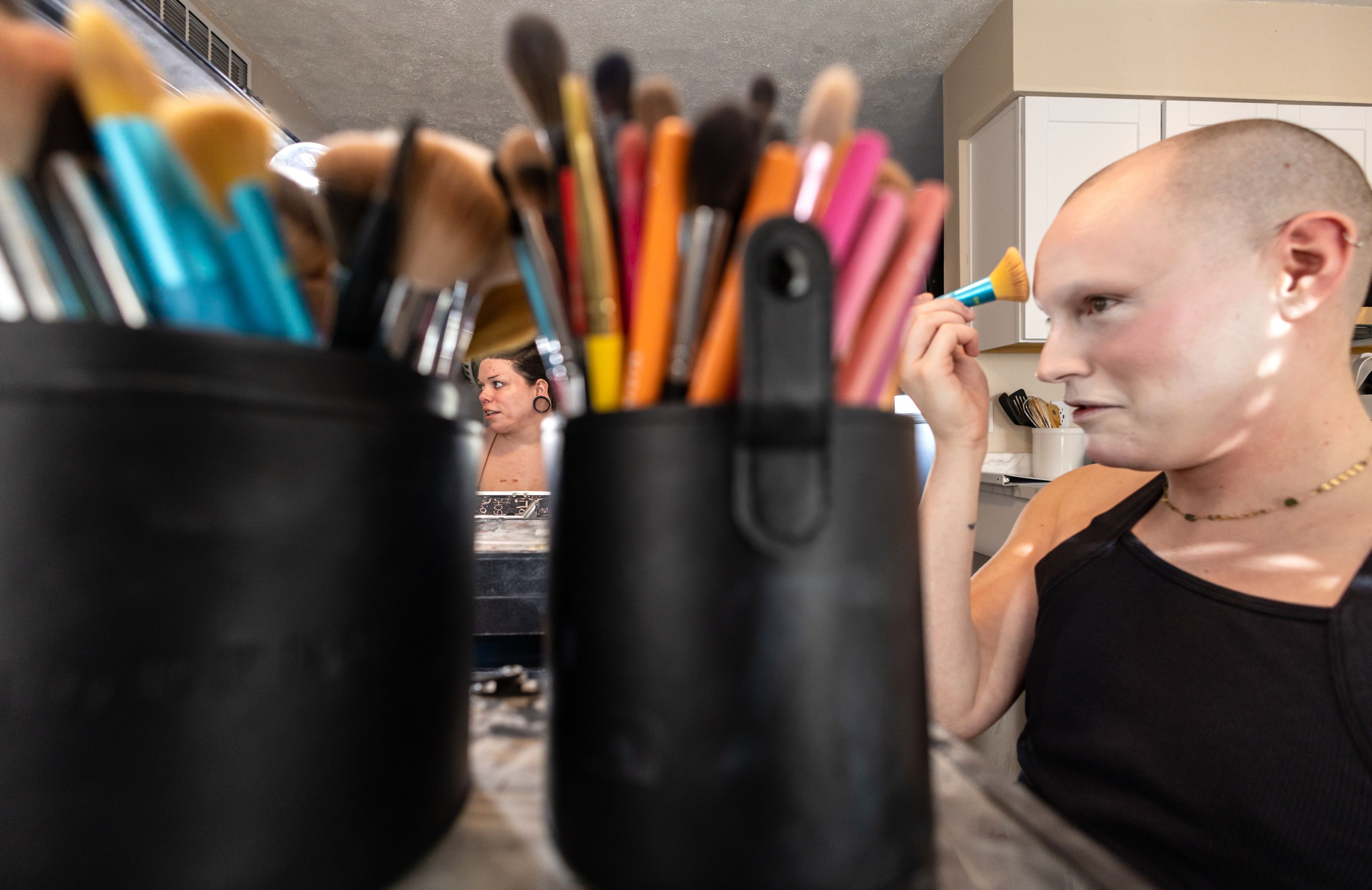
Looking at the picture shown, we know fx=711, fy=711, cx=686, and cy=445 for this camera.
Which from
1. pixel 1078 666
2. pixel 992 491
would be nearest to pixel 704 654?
pixel 1078 666

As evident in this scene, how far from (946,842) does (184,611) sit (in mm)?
254

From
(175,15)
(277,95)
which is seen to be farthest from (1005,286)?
(277,95)

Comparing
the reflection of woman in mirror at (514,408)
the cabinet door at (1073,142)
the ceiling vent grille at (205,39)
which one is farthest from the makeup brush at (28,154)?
the cabinet door at (1073,142)

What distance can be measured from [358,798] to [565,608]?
0.26 feet

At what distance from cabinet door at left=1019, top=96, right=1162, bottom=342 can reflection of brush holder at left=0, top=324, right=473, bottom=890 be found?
8.98 ft

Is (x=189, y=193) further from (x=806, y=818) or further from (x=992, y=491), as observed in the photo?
(x=992, y=491)

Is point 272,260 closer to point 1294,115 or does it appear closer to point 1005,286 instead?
point 1005,286

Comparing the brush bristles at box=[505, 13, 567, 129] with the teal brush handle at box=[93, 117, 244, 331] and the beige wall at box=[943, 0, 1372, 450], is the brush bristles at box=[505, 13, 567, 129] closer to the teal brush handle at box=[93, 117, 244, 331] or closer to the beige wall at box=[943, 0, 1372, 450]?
the teal brush handle at box=[93, 117, 244, 331]

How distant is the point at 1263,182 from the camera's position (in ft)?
2.15

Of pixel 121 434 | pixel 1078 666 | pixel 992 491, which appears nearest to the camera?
pixel 121 434

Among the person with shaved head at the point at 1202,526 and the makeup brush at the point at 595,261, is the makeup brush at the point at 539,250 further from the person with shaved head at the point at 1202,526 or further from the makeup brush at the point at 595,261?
the person with shaved head at the point at 1202,526

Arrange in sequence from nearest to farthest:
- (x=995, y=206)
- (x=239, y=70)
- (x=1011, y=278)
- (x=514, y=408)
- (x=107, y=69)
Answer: (x=107, y=69) < (x=1011, y=278) < (x=514, y=408) < (x=239, y=70) < (x=995, y=206)

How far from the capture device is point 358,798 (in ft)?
0.68

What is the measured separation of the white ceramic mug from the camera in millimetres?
2508
